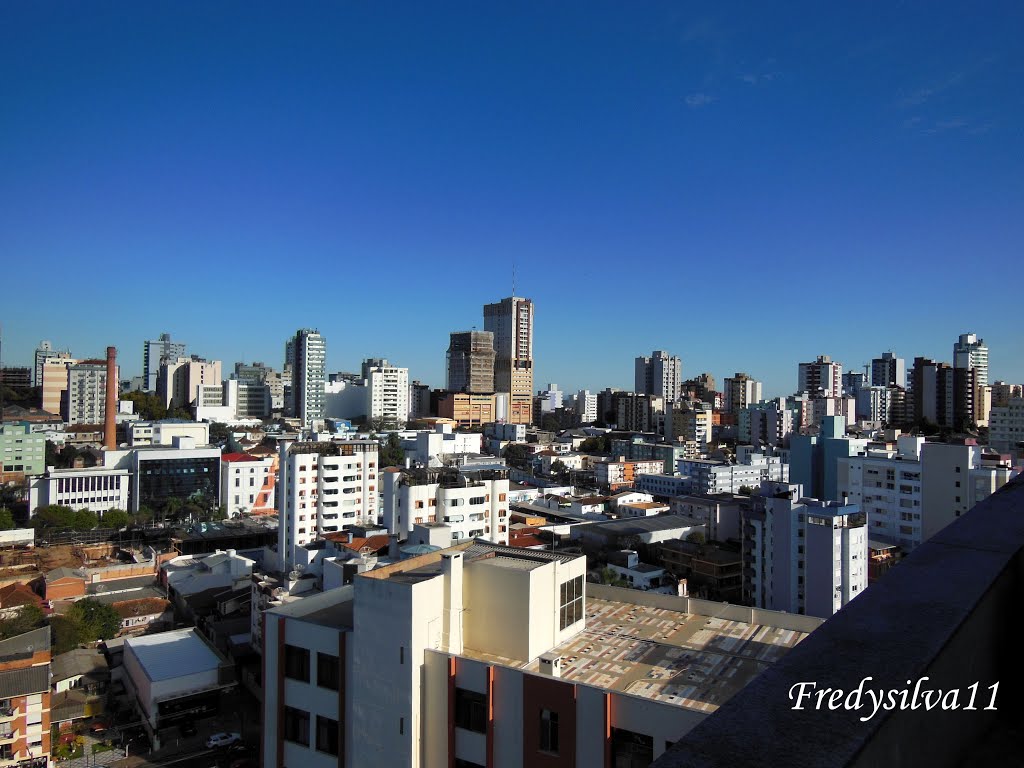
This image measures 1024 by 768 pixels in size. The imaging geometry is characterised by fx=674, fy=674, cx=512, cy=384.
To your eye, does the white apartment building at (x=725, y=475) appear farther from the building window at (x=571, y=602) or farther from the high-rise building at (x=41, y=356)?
the high-rise building at (x=41, y=356)

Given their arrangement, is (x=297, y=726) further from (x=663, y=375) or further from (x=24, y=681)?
(x=663, y=375)

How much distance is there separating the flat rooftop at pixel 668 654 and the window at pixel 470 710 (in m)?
0.28

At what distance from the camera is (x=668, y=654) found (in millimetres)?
3910

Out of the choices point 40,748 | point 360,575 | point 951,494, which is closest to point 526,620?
point 360,575

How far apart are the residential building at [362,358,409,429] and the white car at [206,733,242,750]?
3155cm

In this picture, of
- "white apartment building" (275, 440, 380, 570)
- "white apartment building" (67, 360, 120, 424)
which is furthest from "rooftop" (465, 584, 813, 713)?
"white apartment building" (67, 360, 120, 424)

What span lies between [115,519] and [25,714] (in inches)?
441

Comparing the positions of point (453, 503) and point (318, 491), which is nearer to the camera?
point (453, 503)

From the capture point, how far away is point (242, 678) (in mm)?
10000

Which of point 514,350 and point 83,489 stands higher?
point 514,350

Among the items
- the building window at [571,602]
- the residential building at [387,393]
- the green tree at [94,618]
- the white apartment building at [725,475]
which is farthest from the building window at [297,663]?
the residential building at [387,393]

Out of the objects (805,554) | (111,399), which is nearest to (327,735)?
(805,554)

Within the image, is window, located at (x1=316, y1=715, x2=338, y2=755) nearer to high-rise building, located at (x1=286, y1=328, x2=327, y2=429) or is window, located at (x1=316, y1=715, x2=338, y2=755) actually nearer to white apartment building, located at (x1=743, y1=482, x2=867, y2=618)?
white apartment building, located at (x1=743, y1=482, x2=867, y2=618)

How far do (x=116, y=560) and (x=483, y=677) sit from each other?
15.7 meters
